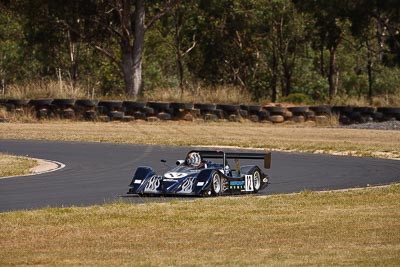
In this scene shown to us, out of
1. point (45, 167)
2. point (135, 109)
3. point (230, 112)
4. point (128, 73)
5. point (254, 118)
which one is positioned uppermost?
point (128, 73)

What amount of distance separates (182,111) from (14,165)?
16.0m

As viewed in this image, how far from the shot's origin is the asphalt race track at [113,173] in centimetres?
1709

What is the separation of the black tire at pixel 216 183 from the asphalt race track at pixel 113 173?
0.88 m

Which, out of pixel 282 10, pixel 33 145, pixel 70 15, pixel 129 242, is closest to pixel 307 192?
pixel 129 242

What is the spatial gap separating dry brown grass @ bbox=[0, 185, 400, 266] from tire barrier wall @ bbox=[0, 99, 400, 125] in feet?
70.9

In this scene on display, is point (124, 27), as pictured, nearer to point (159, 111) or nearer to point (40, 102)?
point (159, 111)

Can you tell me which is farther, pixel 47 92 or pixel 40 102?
pixel 47 92

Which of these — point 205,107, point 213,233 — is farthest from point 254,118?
point 213,233

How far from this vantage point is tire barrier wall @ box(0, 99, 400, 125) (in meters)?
38.1

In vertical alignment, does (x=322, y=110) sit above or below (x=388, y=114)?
above

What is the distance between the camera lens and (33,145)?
3048 cm

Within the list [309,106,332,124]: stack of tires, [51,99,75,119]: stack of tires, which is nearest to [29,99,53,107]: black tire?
[51,99,75,119]: stack of tires

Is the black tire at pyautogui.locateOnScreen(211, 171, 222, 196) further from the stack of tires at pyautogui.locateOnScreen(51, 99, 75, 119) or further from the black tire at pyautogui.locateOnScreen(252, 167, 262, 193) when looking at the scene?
the stack of tires at pyautogui.locateOnScreen(51, 99, 75, 119)

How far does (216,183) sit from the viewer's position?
17.5m
